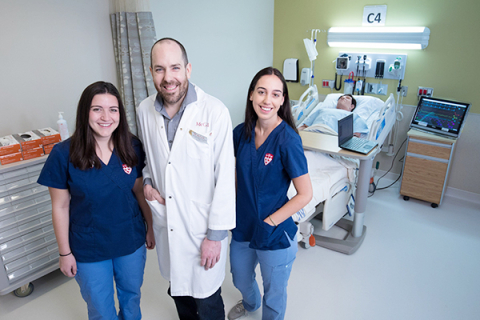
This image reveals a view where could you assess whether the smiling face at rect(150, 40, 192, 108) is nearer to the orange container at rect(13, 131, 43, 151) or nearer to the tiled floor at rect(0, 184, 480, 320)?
the orange container at rect(13, 131, 43, 151)

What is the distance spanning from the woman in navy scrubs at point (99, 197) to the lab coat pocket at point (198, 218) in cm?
34

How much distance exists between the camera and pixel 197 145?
1.46m

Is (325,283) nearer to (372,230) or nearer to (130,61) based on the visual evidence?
(372,230)

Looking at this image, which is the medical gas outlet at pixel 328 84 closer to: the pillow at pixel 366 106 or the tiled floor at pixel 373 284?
the pillow at pixel 366 106

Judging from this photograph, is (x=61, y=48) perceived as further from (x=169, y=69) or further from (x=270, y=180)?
(x=270, y=180)

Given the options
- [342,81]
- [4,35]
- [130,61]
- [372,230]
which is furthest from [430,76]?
[4,35]

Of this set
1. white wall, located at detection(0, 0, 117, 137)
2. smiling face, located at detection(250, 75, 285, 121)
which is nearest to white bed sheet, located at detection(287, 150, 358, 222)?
smiling face, located at detection(250, 75, 285, 121)

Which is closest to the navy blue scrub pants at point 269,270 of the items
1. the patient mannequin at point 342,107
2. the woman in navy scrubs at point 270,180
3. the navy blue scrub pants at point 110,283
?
the woman in navy scrubs at point 270,180

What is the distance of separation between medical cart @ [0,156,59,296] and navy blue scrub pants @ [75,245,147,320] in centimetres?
92

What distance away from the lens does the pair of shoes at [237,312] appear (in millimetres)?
2164

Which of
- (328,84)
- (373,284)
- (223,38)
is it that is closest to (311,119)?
(328,84)

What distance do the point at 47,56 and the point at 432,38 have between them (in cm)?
369

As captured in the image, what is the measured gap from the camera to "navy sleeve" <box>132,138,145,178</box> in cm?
168

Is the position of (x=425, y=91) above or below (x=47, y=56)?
below
